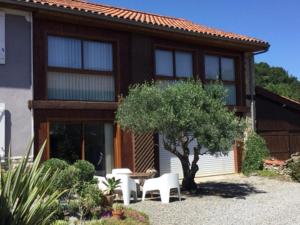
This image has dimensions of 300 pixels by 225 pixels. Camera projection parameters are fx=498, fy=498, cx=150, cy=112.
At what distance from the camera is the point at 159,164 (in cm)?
1795

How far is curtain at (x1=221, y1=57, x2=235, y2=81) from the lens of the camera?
67.1 ft

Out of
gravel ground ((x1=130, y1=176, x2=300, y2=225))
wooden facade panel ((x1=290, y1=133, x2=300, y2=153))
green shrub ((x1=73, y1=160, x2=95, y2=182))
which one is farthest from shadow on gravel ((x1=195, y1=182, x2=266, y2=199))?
wooden facade panel ((x1=290, y1=133, x2=300, y2=153))

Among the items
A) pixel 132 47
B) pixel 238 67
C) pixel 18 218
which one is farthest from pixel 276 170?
pixel 18 218

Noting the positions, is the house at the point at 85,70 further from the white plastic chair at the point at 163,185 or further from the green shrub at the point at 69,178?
the white plastic chair at the point at 163,185

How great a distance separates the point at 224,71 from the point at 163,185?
8.79 meters

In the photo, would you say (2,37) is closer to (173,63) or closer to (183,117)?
(183,117)

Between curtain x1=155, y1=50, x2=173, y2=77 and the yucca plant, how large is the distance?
13.2 metres

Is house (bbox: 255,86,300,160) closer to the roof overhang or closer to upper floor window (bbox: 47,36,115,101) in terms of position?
the roof overhang

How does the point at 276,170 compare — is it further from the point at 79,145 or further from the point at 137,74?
the point at 79,145

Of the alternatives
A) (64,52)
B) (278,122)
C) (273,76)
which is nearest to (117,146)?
(64,52)

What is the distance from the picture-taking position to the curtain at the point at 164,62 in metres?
18.2

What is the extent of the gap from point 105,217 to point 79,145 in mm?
6531

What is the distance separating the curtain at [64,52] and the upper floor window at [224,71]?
19.4ft

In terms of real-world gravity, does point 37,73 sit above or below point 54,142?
above
